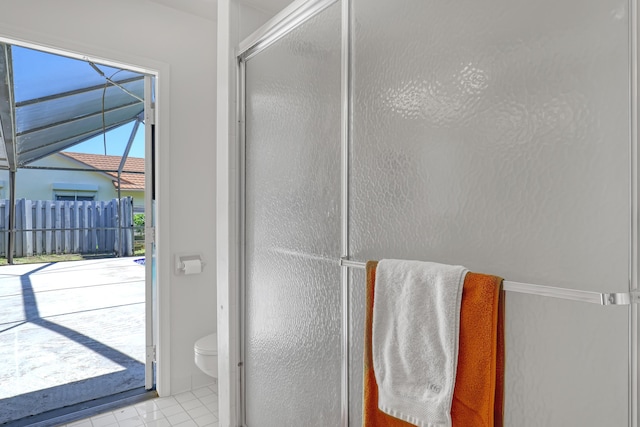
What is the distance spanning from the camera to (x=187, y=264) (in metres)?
2.42

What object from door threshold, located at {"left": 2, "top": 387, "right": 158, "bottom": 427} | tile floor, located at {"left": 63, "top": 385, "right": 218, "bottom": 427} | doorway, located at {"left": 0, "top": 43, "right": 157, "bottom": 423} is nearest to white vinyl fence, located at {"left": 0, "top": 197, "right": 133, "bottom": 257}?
doorway, located at {"left": 0, "top": 43, "right": 157, "bottom": 423}

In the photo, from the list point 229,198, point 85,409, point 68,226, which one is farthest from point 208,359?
point 68,226

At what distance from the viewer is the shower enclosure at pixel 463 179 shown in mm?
676

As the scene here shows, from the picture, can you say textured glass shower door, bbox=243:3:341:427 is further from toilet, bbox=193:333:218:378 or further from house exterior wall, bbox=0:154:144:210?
house exterior wall, bbox=0:154:144:210

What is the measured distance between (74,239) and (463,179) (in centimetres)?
809

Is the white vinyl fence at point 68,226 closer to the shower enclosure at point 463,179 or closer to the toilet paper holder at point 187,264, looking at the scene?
the toilet paper holder at point 187,264

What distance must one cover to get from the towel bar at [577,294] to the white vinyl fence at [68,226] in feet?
22.1

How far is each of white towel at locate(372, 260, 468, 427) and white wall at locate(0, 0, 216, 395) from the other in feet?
5.91

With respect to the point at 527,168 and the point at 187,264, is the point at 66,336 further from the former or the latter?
the point at 527,168

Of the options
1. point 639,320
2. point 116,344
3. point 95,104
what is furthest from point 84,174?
point 639,320

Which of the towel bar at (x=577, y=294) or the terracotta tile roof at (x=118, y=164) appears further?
the terracotta tile roof at (x=118, y=164)

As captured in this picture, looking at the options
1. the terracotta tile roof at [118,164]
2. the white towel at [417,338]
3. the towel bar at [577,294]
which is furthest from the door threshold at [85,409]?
the terracotta tile roof at [118,164]

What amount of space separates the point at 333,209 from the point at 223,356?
3.37ft

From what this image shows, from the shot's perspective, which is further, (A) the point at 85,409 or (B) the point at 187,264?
(B) the point at 187,264
